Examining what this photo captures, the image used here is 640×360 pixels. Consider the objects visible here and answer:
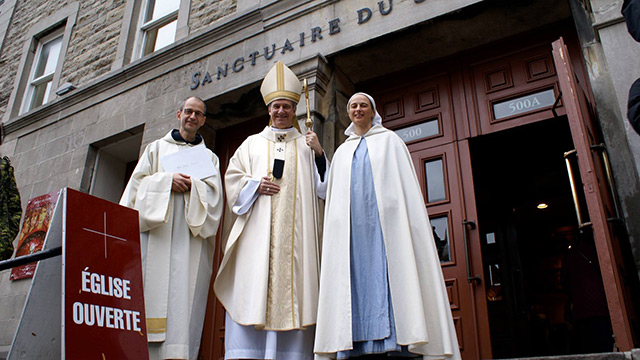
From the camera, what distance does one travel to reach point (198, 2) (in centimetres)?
779

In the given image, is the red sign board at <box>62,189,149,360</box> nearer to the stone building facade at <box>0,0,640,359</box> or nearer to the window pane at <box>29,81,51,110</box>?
the stone building facade at <box>0,0,640,359</box>

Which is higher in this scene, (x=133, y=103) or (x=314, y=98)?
(x=133, y=103)

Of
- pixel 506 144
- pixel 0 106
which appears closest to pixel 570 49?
pixel 506 144

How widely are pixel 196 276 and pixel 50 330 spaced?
1.27 m

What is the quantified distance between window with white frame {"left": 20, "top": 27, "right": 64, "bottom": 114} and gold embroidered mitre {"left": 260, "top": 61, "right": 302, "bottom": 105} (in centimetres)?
678

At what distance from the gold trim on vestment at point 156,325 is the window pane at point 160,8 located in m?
6.07

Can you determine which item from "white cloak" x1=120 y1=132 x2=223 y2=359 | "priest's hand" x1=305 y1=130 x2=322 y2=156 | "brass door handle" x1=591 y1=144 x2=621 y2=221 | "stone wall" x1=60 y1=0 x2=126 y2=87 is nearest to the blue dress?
"priest's hand" x1=305 y1=130 x2=322 y2=156

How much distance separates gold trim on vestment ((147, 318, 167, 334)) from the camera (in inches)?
138

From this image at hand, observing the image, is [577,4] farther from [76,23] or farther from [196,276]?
[76,23]

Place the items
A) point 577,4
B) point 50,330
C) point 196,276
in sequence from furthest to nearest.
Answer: point 577,4 < point 196,276 < point 50,330

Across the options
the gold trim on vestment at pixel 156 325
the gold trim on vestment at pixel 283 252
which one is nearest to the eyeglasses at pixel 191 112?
the gold trim on vestment at pixel 283 252

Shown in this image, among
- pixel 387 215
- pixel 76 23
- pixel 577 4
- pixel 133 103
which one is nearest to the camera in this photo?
pixel 387 215

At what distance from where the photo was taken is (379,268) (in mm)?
3363

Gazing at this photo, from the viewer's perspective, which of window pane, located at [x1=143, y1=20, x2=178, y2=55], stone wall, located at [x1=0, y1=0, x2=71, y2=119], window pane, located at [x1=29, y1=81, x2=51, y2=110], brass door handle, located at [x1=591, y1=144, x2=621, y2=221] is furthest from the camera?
stone wall, located at [x1=0, y1=0, x2=71, y2=119]
